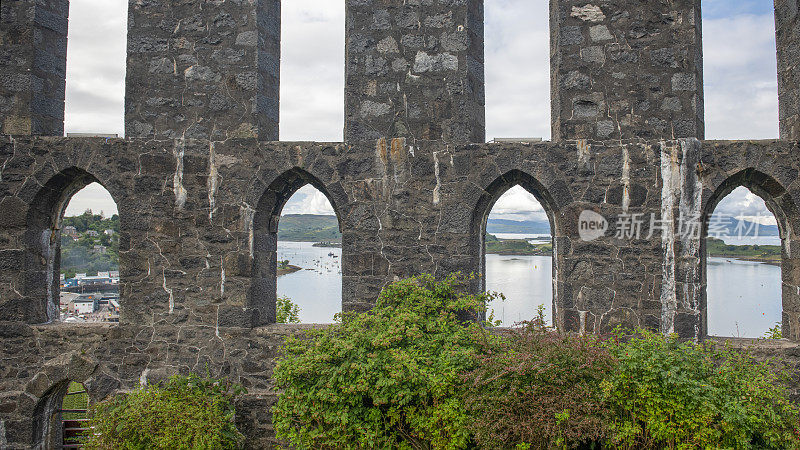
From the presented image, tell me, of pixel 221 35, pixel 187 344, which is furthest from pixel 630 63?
pixel 187 344

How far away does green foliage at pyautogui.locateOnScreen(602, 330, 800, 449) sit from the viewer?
13.2 ft

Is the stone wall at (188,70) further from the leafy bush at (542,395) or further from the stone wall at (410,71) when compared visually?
the leafy bush at (542,395)

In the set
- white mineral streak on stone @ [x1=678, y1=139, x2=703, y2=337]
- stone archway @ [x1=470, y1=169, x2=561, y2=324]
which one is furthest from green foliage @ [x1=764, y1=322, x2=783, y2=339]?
stone archway @ [x1=470, y1=169, x2=561, y2=324]

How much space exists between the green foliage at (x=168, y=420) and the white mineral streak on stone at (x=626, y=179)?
5.02 metres

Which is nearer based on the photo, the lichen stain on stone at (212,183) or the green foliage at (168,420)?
the green foliage at (168,420)

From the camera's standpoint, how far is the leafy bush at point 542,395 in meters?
4.11

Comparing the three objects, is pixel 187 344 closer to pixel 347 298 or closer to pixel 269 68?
pixel 347 298

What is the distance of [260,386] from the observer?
18.9 ft

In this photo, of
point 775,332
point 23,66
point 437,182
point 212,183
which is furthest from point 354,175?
point 775,332

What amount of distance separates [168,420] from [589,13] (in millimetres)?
6438

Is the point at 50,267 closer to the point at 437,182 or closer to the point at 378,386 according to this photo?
the point at 378,386

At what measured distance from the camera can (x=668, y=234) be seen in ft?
18.3

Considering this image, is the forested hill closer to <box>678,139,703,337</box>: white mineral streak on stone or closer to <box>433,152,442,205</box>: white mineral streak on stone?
<box>433,152,442,205</box>: white mineral streak on stone

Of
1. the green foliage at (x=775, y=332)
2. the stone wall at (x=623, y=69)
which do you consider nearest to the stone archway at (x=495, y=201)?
the stone wall at (x=623, y=69)
